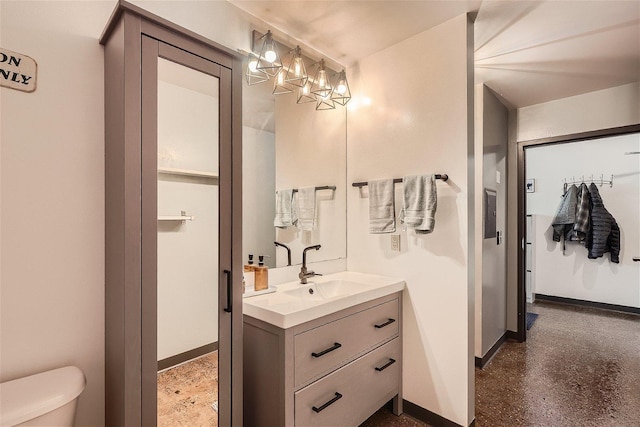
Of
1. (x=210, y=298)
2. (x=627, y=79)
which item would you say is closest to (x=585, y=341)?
(x=627, y=79)

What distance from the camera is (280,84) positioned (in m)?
2.12

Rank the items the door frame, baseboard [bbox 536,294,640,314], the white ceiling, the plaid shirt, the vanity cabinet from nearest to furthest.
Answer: the vanity cabinet → the white ceiling → the door frame → baseboard [bbox 536,294,640,314] → the plaid shirt

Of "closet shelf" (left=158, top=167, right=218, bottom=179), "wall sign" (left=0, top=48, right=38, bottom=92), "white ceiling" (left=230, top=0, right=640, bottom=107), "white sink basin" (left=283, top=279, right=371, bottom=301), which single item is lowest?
"white sink basin" (left=283, top=279, right=371, bottom=301)

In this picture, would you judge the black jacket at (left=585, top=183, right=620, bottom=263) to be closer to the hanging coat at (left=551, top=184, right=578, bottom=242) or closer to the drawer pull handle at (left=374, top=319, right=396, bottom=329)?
the hanging coat at (left=551, top=184, right=578, bottom=242)

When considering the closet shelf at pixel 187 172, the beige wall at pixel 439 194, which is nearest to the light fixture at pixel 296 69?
the beige wall at pixel 439 194

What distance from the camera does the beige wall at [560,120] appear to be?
290 centimetres

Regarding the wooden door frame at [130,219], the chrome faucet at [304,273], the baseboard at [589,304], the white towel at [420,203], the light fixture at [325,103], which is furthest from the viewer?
the baseboard at [589,304]

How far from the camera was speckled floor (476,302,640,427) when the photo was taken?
6.97 feet

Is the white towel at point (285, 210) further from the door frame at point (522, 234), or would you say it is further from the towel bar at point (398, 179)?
the door frame at point (522, 234)

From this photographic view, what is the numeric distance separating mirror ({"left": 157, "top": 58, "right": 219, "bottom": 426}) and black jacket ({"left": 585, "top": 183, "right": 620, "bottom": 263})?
5.18 meters

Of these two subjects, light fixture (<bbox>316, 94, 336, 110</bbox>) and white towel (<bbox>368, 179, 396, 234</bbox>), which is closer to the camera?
white towel (<bbox>368, 179, 396, 234</bbox>)

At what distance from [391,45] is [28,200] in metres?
2.21

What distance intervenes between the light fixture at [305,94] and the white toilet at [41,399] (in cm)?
194

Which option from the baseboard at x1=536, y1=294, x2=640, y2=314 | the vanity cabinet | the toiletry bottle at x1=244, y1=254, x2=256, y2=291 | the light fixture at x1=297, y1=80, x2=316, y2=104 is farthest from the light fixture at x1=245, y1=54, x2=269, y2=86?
the baseboard at x1=536, y1=294, x2=640, y2=314
